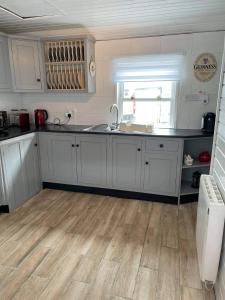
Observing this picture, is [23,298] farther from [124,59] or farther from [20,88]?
[124,59]

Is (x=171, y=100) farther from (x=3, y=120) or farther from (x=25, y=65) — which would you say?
(x=3, y=120)

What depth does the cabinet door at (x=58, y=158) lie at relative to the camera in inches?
119

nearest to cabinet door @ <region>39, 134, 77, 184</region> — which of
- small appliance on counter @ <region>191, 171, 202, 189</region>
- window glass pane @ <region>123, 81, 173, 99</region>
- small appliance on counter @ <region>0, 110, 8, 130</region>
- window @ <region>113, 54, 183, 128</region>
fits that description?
small appliance on counter @ <region>0, 110, 8, 130</region>

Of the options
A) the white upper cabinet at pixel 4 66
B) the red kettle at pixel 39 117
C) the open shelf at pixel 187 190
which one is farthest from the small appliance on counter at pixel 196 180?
the white upper cabinet at pixel 4 66

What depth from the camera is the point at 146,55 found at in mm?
2975

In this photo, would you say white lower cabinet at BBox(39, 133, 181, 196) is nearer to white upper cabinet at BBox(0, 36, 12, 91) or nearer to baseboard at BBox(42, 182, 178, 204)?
baseboard at BBox(42, 182, 178, 204)

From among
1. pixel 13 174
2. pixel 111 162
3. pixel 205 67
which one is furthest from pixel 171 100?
pixel 13 174

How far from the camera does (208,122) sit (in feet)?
9.30

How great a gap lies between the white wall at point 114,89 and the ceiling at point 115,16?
114 mm

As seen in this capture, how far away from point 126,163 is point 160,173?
461 millimetres

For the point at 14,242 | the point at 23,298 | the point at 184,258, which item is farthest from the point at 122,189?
the point at 23,298

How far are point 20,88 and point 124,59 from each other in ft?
5.09

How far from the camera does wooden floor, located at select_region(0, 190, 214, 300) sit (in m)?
1.60

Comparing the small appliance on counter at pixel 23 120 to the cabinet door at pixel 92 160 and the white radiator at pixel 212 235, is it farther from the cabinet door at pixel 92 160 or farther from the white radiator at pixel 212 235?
the white radiator at pixel 212 235
